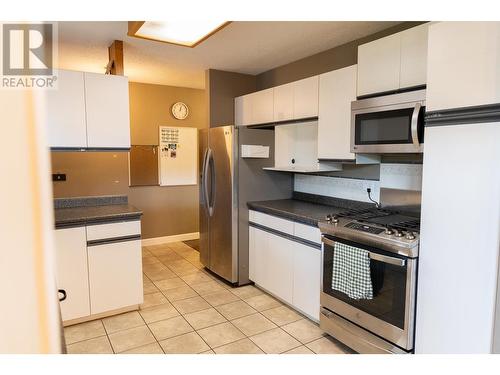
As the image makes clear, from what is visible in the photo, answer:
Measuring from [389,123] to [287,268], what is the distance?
1.56m

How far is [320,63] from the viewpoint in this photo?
3.44 meters

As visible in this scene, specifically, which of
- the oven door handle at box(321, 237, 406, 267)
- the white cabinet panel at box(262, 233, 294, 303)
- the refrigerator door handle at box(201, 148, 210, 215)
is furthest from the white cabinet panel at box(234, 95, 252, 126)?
the oven door handle at box(321, 237, 406, 267)

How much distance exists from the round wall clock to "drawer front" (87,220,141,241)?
2728mm

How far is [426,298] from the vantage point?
1912mm

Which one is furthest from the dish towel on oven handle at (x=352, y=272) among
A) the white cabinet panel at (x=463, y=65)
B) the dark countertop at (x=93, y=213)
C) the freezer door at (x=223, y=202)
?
the dark countertop at (x=93, y=213)

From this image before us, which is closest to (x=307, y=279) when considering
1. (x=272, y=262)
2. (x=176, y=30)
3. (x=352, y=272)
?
(x=272, y=262)

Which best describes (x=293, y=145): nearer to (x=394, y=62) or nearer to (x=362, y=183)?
(x=362, y=183)

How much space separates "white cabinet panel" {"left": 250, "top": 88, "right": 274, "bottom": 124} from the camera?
3.53 m

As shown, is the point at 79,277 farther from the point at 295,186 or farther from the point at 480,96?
the point at 480,96

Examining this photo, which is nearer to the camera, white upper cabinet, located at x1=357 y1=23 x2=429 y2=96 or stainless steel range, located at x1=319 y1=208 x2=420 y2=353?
stainless steel range, located at x1=319 y1=208 x2=420 y2=353

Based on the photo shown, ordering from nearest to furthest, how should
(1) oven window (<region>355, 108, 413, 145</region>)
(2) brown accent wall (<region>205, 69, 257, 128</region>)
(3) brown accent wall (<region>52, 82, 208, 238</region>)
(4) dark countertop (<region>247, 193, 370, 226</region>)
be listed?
(1) oven window (<region>355, 108, 413, 145</region>), (4) dark countertop (<region>247, 193, 370, 226</region>), (2) brown accent wall (<region>205, 69, 257, 128</region>), (3) brown accent wall (<region>52, 82, 208, 238</region>)

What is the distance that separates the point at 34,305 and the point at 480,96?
1940mm

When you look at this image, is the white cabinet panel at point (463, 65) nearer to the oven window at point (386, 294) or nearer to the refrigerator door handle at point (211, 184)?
the oven window at point (386, 294)

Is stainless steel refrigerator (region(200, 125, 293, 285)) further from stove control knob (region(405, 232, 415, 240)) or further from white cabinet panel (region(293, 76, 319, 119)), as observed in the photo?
stove control knob (region(405, 232, 415, 240))
